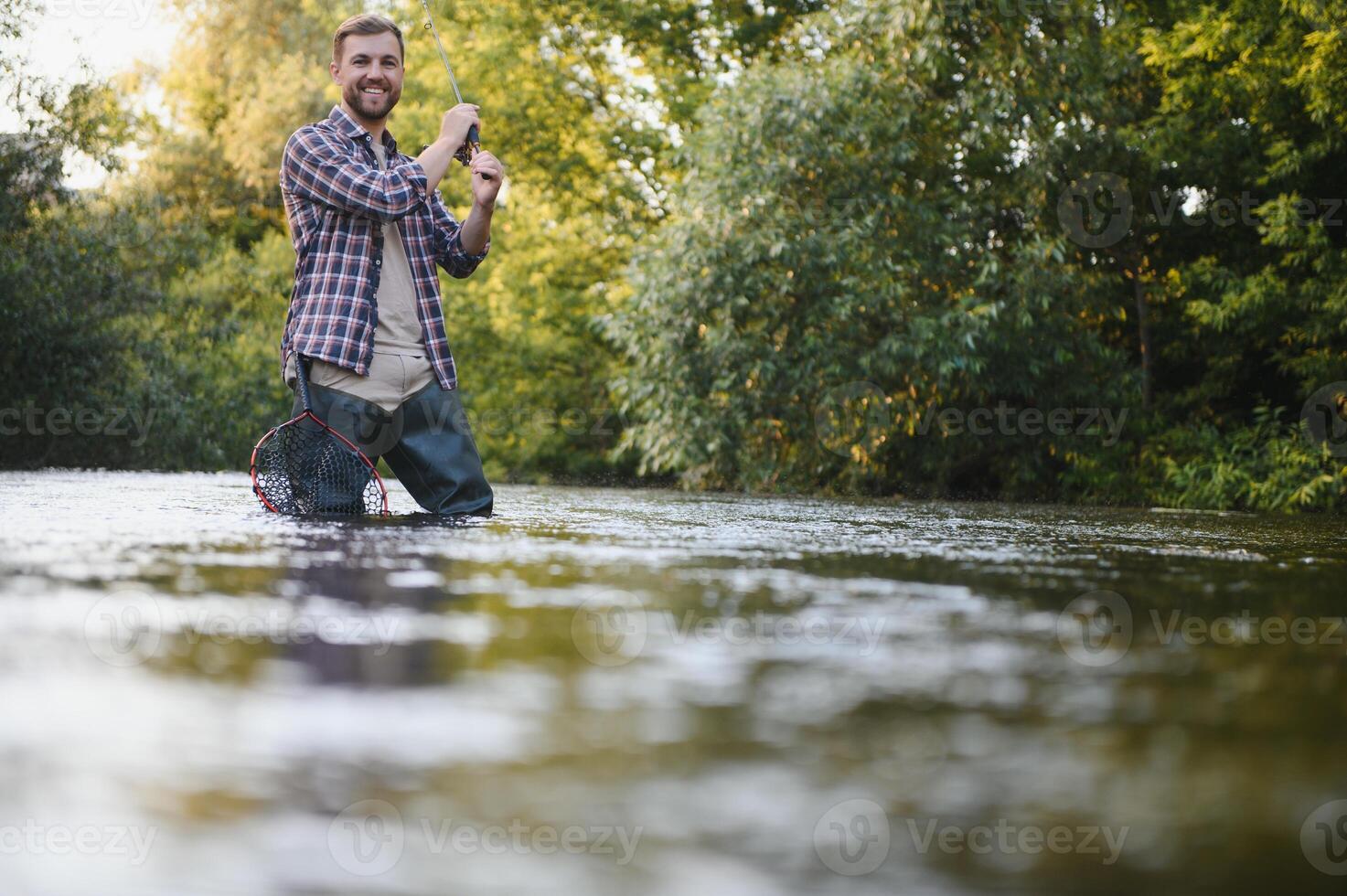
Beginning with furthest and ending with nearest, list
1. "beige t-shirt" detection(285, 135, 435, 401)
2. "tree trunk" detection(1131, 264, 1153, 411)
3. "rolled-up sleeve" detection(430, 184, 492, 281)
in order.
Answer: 1. "tree trunk" detection(1131, 264, 1153, 411)
2. "rolled-up sleeve" detection(430, 184, 492, 281)
3. "beige t-shirt" detection(285, 135, 435, 401)

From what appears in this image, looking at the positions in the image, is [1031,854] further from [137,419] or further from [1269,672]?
[137,419]

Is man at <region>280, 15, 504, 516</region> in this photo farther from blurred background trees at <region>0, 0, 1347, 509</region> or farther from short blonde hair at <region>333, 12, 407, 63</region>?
blurred background trees at <region>0, 0, 1347, 509</region>

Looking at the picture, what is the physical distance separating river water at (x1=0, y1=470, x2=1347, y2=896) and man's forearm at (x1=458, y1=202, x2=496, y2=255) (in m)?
2.25

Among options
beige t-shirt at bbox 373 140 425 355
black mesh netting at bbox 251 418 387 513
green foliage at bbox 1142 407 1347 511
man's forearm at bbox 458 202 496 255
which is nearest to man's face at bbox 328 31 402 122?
beige t-shirt at bbox 373 140 425 355

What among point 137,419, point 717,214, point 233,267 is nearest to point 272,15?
point 233,267

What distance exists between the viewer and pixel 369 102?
453 centimetres

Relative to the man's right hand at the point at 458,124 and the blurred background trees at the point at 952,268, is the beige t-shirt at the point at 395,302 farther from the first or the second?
the blurred background trees at the point at 952,268

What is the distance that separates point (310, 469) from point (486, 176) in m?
0.99

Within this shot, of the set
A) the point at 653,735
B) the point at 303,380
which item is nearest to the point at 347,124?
the point at 303,380

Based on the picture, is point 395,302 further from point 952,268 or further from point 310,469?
point 952,268

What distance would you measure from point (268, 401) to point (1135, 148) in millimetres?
10059

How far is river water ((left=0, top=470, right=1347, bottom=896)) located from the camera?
2.52 feet

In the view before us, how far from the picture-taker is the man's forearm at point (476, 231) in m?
4.53

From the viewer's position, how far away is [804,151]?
473 inches
